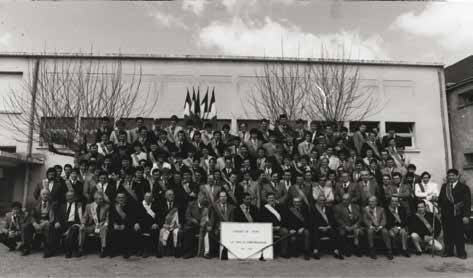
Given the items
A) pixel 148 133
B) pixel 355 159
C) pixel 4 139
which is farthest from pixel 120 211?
pixel 4 139

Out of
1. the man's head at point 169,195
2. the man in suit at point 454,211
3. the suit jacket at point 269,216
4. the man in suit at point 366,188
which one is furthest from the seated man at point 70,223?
the man in suit at point 454,211

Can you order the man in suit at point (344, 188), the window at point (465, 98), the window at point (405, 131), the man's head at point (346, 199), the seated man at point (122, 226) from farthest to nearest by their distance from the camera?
the window at point (465, 98)
the window at point (405, 131)
the man in suit at point (344, 188)
the man's head at point (346, 199)
the seated man at point (122, 226)

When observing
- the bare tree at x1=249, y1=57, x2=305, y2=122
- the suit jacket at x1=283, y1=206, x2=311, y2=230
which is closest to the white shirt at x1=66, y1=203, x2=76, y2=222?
the suit jacket at x1=283, y1=206, x2=311, y2=230

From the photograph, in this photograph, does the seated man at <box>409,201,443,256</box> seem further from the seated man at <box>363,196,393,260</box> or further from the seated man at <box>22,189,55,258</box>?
the seated man at <box>22,189,55,258</box>

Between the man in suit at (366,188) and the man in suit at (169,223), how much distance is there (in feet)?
13.1

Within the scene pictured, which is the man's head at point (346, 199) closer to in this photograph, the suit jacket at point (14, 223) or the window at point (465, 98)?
the suit jacket at point (14, 223)

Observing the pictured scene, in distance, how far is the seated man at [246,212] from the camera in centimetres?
812

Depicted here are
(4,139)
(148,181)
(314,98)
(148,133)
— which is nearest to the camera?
(148,181)

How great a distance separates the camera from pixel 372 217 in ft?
26.9

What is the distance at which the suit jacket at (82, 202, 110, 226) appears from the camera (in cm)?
797

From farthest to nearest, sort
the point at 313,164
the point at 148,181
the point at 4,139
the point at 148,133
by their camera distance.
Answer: the point at 4,139 < the point at 148,133 < the point at 313,164 < the point at 148,181

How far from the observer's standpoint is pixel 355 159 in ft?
31.4

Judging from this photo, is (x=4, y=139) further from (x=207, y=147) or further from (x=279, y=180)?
(x=279, y=180)

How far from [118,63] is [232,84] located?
213 inches
